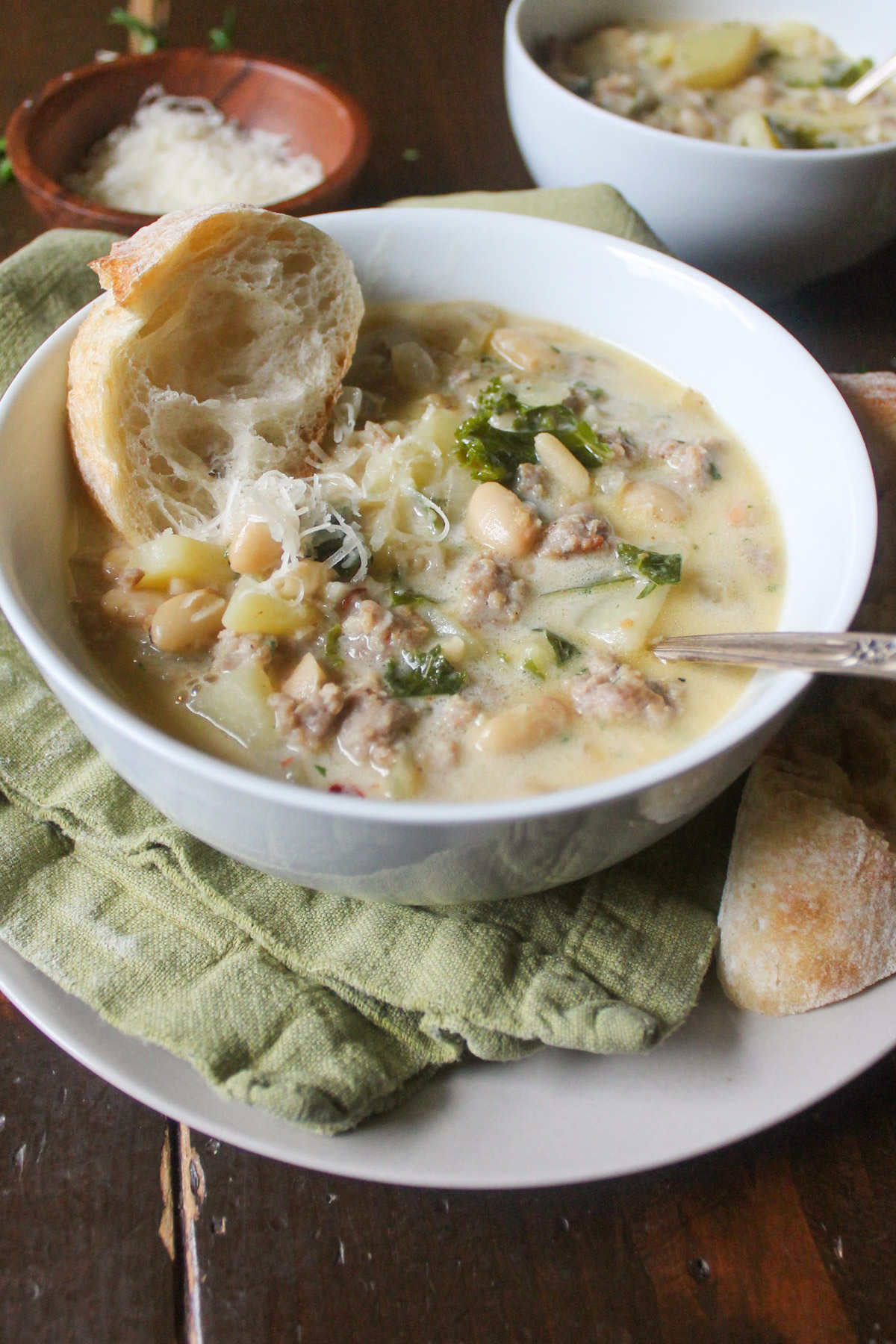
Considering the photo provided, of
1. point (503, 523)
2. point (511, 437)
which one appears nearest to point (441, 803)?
point (503, 523)

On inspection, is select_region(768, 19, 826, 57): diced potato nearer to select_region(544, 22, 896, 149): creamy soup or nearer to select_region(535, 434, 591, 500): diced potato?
select_region(544, 22, 896, 149): creamy soup

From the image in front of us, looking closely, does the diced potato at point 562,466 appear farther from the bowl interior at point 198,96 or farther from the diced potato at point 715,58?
the diced potato at point 715,58

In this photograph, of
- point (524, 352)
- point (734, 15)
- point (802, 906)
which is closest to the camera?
point (802, 906)

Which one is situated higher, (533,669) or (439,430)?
(439,430)

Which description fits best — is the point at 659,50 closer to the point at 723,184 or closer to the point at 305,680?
the point at 723,184

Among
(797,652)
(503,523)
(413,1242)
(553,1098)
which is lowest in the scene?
(413,1242)

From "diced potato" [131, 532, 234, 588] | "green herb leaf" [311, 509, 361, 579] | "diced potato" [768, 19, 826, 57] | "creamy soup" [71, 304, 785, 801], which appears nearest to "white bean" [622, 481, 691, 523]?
"creamy soup" [71, 304, 785, 801]

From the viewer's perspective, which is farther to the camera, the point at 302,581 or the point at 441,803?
the point at 302,581

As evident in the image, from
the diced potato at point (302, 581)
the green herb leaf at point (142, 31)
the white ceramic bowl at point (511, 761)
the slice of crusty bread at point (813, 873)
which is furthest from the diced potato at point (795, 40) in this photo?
the diced potato at point (302, 581)
